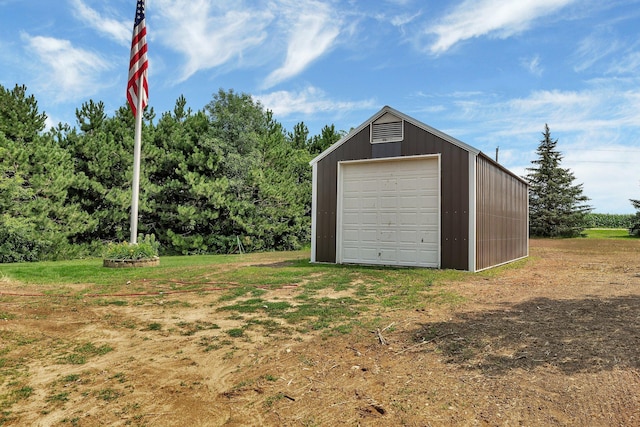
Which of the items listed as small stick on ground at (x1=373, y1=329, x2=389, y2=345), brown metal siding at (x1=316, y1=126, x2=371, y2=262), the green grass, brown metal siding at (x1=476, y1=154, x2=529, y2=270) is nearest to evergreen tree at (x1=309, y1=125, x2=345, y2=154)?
brown metal siding at (x1=476, y1=154, x2=529, y2=270)

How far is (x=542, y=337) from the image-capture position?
4.12m

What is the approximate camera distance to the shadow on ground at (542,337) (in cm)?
340

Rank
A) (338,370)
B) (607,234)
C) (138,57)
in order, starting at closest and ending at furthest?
(338,370) < (138,57) < (607,234)

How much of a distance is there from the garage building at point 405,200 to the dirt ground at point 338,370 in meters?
4.96

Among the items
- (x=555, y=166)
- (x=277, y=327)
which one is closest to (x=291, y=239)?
(x=277, y=327)

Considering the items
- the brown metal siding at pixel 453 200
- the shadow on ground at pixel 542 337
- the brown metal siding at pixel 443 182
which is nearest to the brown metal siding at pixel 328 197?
the brown metal siding at pixel 443 182

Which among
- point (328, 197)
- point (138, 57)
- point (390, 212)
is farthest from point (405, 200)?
point (138, 57)

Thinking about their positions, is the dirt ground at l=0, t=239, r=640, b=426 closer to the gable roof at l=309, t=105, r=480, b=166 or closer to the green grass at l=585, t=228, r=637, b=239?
the gable roof at l=309, t=105, r=480, b=166

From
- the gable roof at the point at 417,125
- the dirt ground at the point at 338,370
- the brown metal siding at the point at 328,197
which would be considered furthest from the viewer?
the brown metal siding at the point at 328,197

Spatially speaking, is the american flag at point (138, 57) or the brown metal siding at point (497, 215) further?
the american flag at point (138, 57)

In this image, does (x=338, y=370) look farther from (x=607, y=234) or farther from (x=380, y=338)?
(x=607, y=234)

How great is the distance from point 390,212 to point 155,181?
13.2 metres

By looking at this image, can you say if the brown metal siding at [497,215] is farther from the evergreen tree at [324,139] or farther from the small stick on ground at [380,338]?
the evergreen tree at [324,139]

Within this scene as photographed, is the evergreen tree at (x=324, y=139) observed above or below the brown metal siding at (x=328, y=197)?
above
